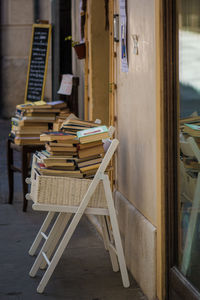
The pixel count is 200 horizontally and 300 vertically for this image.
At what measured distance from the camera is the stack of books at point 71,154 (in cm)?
414

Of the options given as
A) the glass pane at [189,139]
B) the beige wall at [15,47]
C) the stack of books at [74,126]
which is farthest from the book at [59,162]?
the beige wall at [15,47]

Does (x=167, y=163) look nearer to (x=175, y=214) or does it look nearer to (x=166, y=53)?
(x=175, y=214)

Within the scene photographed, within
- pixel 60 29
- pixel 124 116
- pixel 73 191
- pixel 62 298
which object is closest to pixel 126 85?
pixel 124 116

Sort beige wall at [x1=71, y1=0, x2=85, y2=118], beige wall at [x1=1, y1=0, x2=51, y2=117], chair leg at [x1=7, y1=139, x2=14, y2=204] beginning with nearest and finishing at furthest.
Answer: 1. chair leg at [x1=7, y1=139, x2=14, y2=204]
2. beige wall at [x1=71, y1=0, x2=85, y2=118]
3. beige wall at [x1=1, y1=0, x2=51, y2=117]

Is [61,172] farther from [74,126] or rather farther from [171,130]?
[171,130]

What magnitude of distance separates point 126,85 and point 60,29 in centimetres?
560

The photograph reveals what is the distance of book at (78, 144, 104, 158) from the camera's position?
4188 mm

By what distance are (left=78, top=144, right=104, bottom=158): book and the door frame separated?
76 centimetres

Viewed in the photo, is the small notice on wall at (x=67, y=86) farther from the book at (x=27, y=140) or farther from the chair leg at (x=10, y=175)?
the book at (x=27, y=140)

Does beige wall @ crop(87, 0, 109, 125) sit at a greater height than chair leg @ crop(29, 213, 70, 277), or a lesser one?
greater

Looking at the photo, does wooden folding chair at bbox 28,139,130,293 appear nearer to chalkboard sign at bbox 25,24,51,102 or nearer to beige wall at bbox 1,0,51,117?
chalkboard sign at bbox 25,24,51,102

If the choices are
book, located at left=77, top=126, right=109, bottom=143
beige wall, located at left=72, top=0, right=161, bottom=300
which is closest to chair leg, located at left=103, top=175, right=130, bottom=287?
beige wall, located at left=72, top=0, right=161, bottom=300

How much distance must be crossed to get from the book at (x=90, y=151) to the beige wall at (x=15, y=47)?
11.3 meters

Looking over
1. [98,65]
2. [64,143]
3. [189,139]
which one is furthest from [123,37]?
[98,65]
